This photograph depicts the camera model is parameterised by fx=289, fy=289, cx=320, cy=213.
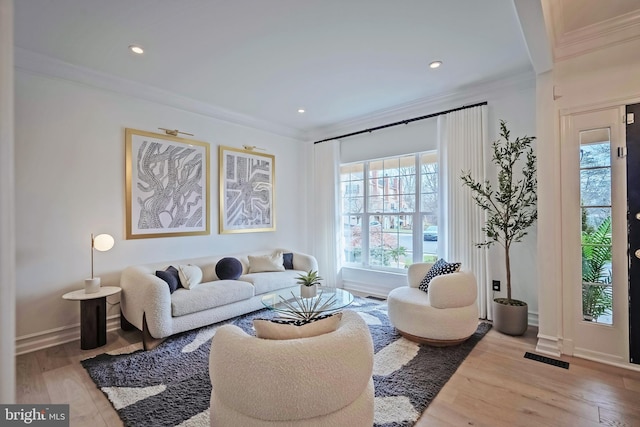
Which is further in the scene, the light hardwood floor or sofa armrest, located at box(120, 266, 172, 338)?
sofa armrest, located at box(120, 266, 172, 338)

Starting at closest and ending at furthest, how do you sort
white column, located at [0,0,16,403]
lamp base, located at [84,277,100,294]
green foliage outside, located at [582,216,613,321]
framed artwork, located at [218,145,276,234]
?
white column, located at [0,0,16,403] → green foliage outside, located at [582,216,613,321] → lamp base, located at [84,277,100,294] → framed artwork, located at [218,145,276,234]

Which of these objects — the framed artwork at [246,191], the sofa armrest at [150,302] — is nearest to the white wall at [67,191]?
the sofa armrest at [150,302]

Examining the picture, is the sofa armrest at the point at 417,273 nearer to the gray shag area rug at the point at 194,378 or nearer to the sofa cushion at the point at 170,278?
the gray shag area rug at the point at 194,378

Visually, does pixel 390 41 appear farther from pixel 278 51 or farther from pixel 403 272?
pixel 403 272

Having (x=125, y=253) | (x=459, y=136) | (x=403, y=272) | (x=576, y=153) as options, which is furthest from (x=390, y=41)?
(x=125, y=253)

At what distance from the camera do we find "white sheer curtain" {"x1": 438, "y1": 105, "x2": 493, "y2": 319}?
346cm

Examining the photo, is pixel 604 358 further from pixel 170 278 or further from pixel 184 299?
pixel 170 278

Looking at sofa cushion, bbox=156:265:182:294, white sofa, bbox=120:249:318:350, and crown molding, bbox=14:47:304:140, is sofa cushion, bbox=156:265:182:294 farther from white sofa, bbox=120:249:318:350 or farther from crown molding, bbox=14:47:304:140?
crown molding, bbox=14:47:304:140

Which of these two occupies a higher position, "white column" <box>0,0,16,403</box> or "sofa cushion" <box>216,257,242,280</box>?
"white column" <box>0,0,16,403</box>

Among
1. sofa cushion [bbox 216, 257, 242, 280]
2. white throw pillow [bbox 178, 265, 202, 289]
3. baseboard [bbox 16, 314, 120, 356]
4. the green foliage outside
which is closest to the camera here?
the green foliage outside

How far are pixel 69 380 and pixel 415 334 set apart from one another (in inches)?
114

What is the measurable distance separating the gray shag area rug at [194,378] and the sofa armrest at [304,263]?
1595 millimetres

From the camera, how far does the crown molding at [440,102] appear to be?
3.28 metres

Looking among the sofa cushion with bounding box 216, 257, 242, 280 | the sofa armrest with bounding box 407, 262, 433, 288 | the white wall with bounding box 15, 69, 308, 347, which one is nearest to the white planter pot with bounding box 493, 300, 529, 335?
the sofa armrest with bounding box 407, 262, 433, 288
